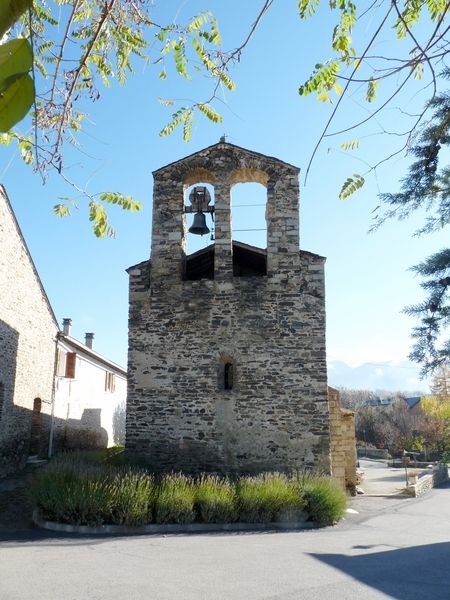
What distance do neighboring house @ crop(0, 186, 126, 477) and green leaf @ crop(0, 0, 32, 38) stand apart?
15.6 meters

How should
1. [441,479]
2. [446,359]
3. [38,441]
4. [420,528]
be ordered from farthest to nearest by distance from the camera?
[441,479] < [38,441] < [420,528] < [446,359]

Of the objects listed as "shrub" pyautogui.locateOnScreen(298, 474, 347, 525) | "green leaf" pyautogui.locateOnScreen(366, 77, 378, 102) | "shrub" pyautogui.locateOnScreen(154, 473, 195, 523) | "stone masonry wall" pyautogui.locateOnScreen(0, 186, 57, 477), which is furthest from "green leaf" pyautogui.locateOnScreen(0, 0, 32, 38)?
"stone masonry wall" pyautogui.locateOnScreen(0, 186, 57, 477)

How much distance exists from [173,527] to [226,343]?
4578mm

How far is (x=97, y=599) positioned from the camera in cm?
614

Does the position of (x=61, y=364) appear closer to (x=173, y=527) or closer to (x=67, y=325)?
(x=67, y=325)

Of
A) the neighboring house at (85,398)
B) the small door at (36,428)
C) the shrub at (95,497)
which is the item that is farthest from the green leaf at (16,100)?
the neighboring house at (85,398)

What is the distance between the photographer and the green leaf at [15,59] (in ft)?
3.32

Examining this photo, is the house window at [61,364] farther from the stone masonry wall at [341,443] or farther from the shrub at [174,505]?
the shrub at [174,505]

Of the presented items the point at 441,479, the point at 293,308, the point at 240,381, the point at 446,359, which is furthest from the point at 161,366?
the point at 441,479

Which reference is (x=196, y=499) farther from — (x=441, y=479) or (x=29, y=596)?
(x=441, y=479)

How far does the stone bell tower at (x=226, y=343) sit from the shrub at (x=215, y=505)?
5.75 ft

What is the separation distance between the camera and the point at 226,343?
538 inches

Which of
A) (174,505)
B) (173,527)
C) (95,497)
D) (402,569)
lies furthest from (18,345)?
(402,569)

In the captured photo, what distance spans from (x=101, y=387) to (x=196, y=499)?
50.7 ft
